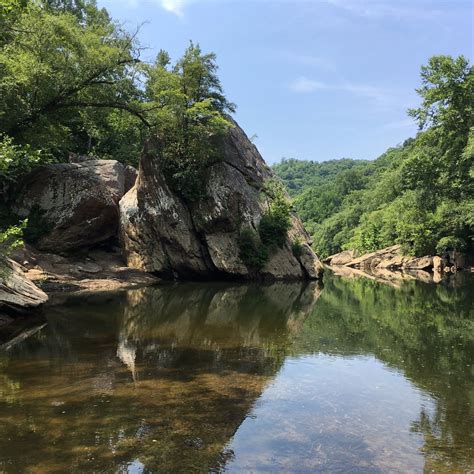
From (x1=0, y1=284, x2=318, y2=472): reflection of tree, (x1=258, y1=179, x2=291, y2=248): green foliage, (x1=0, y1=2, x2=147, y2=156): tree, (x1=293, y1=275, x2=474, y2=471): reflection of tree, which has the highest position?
(x1=0, y1=2, x2=147, y2=156): tree

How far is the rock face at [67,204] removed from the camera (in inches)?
1069

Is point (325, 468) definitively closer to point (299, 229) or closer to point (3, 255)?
point (3, 255)

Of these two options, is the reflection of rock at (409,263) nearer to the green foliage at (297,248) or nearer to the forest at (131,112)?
the forest at (131,112)

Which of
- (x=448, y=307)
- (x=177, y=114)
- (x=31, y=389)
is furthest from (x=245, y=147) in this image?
(x=31, y=389)

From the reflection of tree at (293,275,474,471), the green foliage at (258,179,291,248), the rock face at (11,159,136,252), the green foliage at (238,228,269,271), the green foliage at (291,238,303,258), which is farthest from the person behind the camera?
the green foliage at (291,238,303,258)

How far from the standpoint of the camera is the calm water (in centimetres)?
554

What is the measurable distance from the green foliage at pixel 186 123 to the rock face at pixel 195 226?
2.70 feet

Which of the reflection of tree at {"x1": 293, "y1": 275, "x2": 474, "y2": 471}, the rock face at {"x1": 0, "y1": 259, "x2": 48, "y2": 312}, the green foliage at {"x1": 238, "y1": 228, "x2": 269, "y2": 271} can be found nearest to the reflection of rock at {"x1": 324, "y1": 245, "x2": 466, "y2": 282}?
the green foliage at {"x1": 238, "y1": 228, "x2": 269, "y2": 271}

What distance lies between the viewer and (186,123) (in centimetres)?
2994

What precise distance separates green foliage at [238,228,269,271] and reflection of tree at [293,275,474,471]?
7357 mm

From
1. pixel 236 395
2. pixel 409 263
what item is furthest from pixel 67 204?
pixel 409 263

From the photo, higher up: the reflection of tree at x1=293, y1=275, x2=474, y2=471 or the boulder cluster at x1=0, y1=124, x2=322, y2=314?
the boulder cluster at x1=0, y1=124, x2=322, y2=314

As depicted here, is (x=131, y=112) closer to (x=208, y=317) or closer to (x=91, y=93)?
(x=91, y=93)

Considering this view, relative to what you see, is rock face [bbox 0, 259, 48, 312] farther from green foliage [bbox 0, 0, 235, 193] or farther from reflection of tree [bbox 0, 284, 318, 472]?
green foliage [bbox 0, 0, 235, 193]
